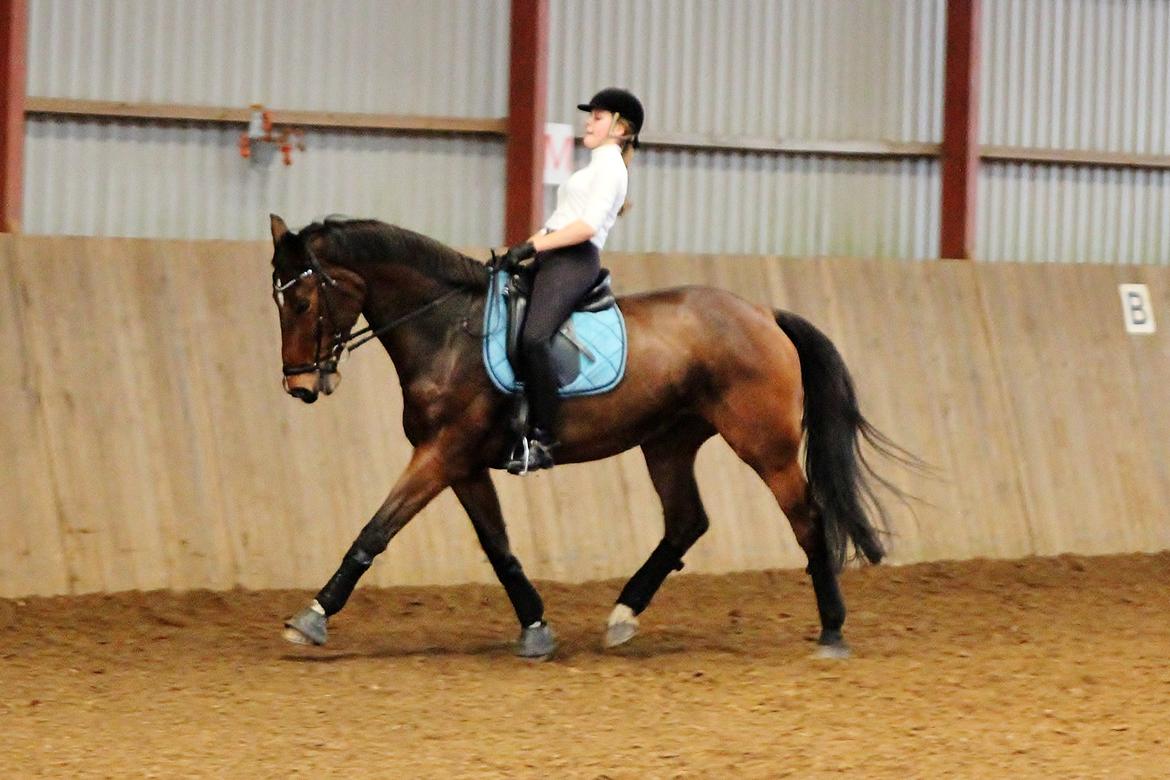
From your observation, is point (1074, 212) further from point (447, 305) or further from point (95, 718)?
point (95, 718)

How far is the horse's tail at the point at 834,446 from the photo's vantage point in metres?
7.22

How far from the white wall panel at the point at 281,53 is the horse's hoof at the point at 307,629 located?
16.2ft

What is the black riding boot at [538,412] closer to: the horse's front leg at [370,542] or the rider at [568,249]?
the rider at [568,249]

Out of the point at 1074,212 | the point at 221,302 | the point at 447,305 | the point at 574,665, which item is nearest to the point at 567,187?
the point at 447,305

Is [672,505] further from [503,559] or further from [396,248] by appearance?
[396,248]

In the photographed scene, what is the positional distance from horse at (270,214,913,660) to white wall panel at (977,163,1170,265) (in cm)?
570

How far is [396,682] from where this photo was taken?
21.4 feet

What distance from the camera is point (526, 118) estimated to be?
435 inches

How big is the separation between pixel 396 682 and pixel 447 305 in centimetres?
157

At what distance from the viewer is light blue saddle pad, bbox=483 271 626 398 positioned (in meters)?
6.89

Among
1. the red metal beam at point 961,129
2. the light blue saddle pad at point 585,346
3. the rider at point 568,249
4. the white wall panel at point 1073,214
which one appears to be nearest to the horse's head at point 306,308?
the light blue saddle pad at point 585,346

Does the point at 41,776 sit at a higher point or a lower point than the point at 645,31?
lower

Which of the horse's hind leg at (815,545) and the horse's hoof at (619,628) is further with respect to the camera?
the horse's hoof at (619,628)

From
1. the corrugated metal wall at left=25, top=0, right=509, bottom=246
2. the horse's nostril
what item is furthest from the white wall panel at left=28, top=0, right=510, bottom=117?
the horse's nostril
